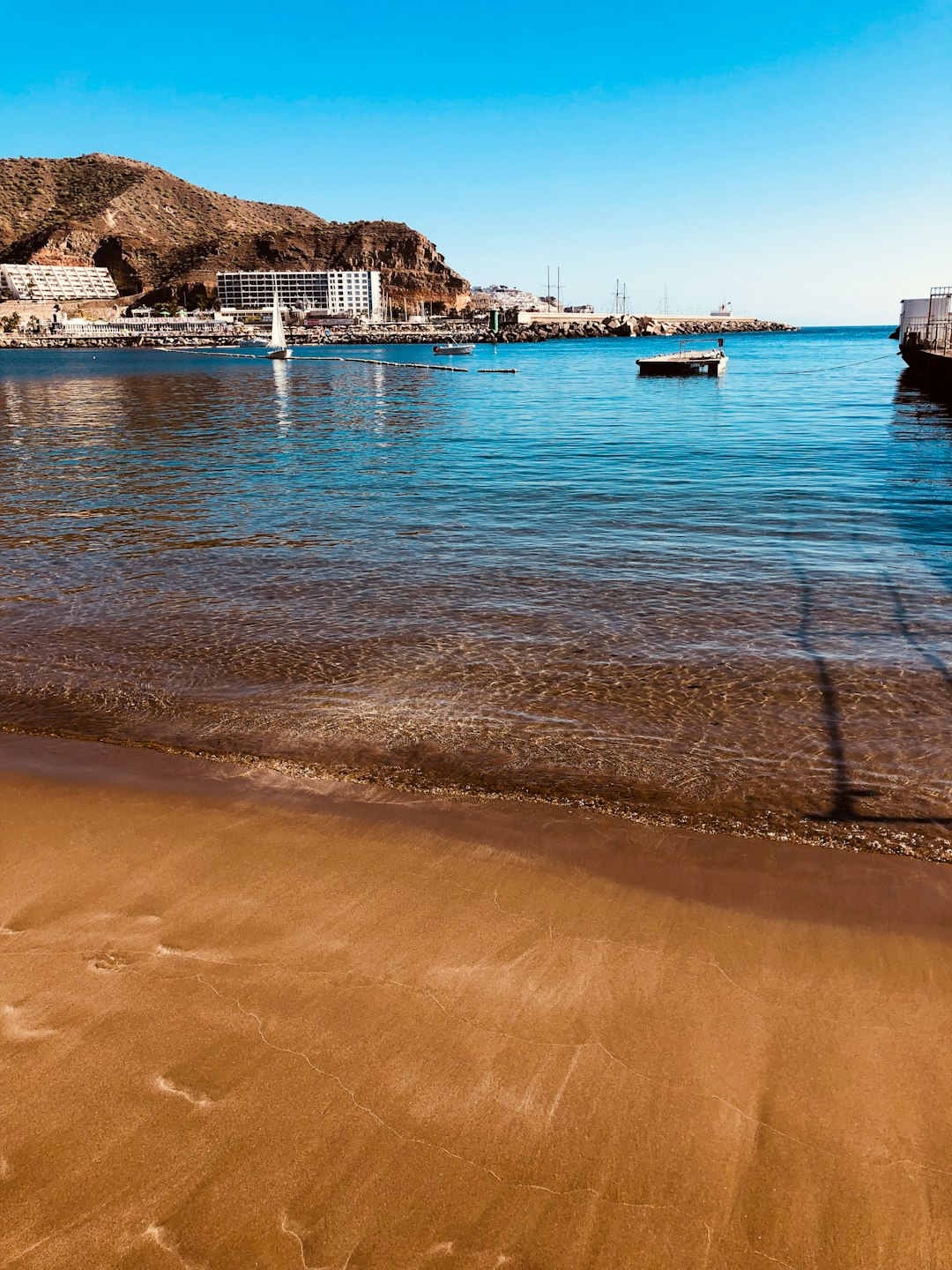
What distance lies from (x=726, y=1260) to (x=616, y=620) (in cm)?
716

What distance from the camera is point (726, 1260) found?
2.55 metres

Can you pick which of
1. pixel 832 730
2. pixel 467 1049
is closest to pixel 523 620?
pixel 832 730

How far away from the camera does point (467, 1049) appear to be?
327 centimetres

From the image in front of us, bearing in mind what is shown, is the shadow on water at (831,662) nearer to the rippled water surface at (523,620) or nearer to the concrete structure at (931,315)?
the rippled water surface at (523,620)

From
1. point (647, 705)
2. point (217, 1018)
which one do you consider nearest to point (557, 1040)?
point (217, 1018)

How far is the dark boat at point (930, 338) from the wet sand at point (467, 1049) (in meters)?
39.3

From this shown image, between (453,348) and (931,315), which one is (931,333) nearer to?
(931,315)

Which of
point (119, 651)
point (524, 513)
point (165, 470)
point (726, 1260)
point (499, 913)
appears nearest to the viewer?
point (726, 1260)

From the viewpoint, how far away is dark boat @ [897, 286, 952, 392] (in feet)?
125

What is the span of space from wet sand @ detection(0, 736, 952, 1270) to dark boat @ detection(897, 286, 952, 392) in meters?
39.3

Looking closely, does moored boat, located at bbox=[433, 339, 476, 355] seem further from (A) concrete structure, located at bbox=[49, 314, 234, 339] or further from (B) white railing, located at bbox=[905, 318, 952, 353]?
(A) concrete structure, located at bbox=[49, 314, 234, 339]

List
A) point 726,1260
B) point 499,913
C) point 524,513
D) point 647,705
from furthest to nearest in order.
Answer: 1. point 524,513
2. point 647,705
3. point 499,913
4. point 726,1260

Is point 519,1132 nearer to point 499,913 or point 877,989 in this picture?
point 499,913

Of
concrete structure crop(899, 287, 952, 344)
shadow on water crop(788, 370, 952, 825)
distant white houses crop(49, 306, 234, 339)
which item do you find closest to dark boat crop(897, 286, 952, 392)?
concrete structure crop(899, 287, 952, 344)
